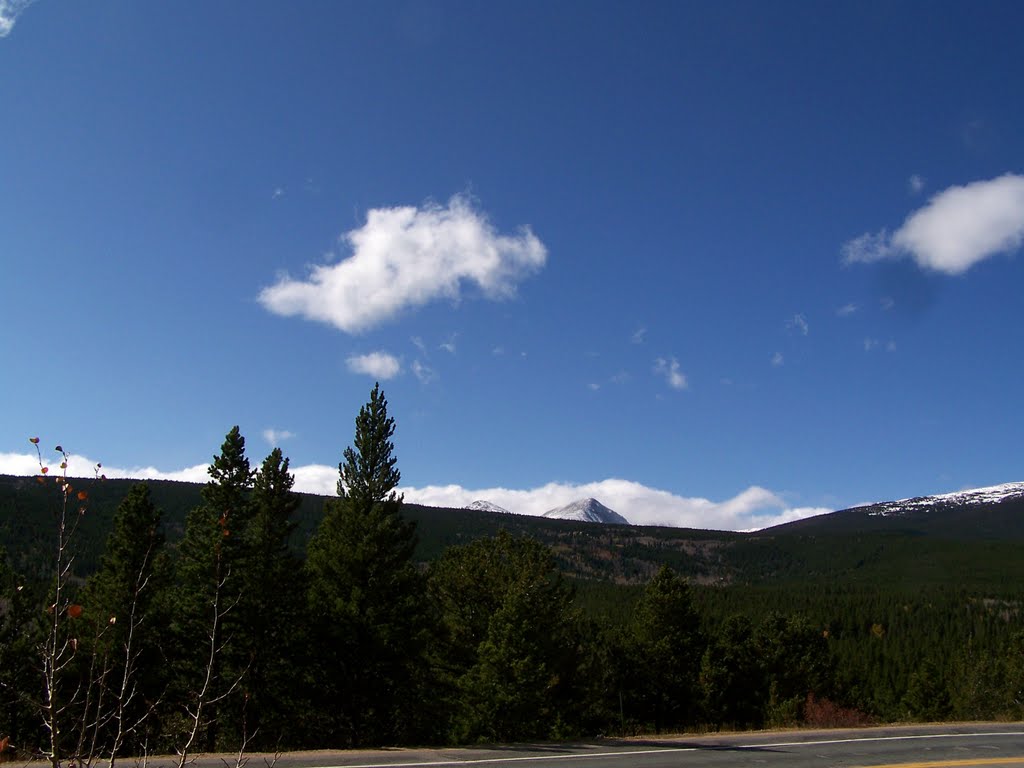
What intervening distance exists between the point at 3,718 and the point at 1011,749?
1458 inches

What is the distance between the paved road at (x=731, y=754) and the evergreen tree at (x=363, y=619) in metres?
12.8

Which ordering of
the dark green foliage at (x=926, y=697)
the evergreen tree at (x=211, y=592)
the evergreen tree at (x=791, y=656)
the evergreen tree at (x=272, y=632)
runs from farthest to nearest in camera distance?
the dark green foliage at (x=926, y=697), the evergreen tree at (x=791, y=656), the evergreen tree at (x=272, y=632), the evergreen tree at (x=211, y=592)

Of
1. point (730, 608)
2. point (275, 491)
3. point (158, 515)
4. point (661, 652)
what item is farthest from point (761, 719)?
point (730, 608)

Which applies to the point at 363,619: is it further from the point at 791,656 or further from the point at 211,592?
the point at 791,656

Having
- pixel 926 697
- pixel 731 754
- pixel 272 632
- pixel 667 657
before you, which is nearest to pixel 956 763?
pixel 731 754

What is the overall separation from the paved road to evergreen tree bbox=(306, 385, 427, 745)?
1285 cm

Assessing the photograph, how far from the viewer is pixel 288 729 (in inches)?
1101

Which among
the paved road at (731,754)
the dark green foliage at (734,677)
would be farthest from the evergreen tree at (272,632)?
the dark green foliage at (734,677)

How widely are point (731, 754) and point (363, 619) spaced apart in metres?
16.4

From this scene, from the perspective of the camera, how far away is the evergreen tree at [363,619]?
28.3 m

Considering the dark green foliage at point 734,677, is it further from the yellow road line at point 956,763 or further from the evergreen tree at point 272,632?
the yellow road line at point 956,763

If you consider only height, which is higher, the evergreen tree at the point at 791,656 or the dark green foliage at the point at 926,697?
the evergreen tree at the point at 791,656

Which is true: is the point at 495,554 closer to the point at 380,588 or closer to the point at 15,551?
the point at 380,588

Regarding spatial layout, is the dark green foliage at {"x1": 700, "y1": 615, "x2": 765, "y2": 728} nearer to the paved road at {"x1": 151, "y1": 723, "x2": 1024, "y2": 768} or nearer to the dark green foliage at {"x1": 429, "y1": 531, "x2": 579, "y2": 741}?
the dark green foliage at {"x1": 429, "y1": 531, "x2": 579, "y2": 741}
